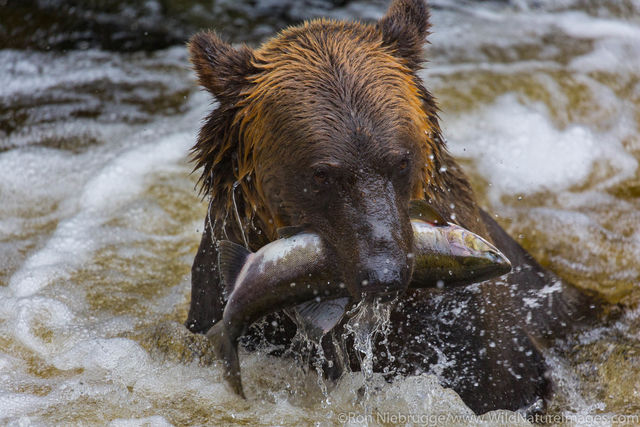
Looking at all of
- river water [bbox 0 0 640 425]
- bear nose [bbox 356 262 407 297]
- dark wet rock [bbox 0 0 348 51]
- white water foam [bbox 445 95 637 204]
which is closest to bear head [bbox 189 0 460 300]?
bear nose [bbox 356 262 407 297]

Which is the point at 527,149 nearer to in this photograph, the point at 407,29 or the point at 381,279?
the point at 407,29

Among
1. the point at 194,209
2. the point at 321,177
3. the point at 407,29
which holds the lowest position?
the point at 194,209

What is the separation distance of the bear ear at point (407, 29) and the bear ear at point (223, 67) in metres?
0.73

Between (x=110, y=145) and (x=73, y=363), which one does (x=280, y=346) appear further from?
(x=110, y=145)

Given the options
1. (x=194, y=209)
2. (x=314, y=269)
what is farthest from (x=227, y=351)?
(x=194, y=209)

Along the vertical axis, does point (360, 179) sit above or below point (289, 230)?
above

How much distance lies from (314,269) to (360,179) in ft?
1.41

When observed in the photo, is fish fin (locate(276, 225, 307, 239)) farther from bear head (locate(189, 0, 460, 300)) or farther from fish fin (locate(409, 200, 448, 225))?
fish fin (locate(409, 200, 448, 225))

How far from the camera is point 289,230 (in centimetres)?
354

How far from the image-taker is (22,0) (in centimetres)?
993

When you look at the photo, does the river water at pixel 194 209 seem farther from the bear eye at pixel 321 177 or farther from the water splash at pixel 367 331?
the bear eye at pixel 321 177

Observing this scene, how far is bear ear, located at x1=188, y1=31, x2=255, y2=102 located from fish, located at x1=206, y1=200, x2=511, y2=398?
91cm

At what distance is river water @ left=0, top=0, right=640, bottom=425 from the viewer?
4.48 m

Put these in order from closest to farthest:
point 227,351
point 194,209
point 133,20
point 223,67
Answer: point 227,351
point 223,67
point 194,209
point 133,20
